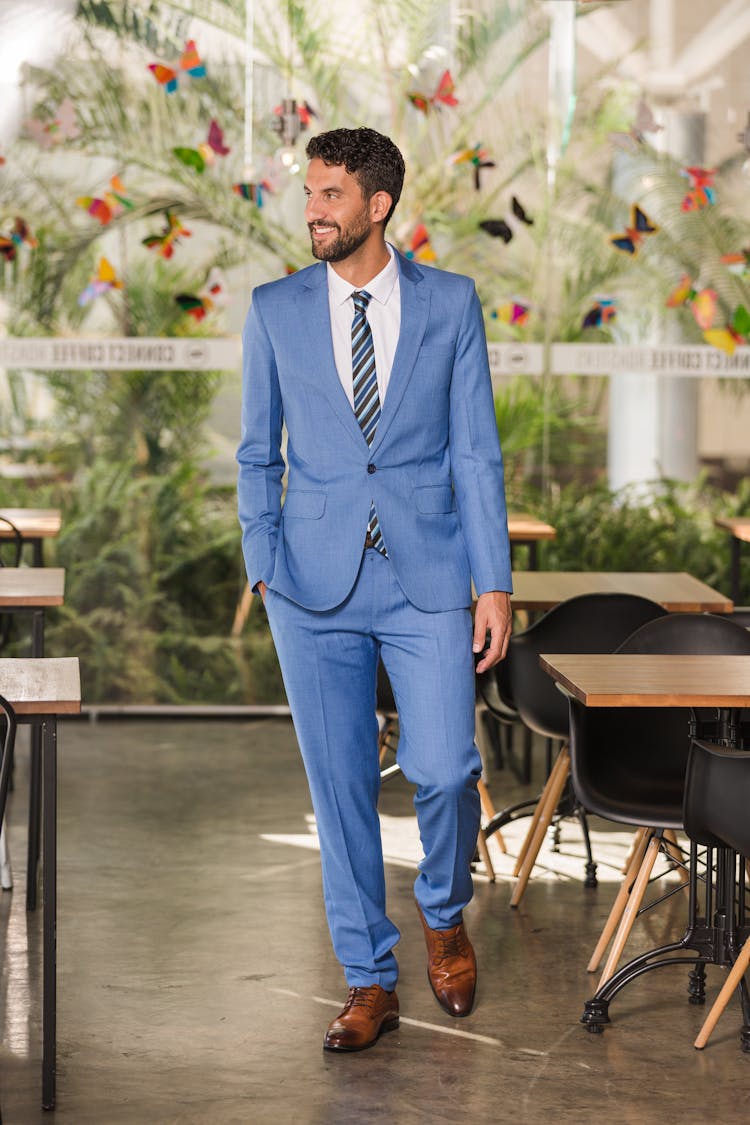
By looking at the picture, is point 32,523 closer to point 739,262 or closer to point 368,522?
point 368,522

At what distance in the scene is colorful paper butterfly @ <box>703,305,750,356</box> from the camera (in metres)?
8.18

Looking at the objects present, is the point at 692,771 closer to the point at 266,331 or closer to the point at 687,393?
the point at 266,331

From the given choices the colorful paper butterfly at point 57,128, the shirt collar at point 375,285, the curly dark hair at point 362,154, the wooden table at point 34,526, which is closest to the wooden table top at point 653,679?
the shirt collar at point 375,285

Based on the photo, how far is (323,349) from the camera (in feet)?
12.3

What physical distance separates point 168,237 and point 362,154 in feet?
14.7

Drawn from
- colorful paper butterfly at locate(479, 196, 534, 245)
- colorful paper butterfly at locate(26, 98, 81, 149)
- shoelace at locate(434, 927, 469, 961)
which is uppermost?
colorful paper butterfly at locate(26, 98, 81, 149)

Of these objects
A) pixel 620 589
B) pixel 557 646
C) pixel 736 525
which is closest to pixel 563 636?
pixel 557 646

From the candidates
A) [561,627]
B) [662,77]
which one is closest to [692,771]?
[561,627]

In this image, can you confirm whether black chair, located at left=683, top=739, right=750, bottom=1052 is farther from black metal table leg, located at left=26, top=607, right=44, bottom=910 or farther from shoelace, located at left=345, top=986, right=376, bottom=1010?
black metal table leg, located at left=26, top=607, right=44, bottom=910

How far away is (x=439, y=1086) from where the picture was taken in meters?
3.59

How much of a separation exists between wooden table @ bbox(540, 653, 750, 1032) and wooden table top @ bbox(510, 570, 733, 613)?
1154 mm

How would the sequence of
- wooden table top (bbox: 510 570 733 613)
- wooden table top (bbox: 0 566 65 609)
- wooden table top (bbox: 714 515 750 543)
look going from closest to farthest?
wooden table top (bbox: 0 566 65 609) < wooden table top (bbox: 510 570 733 613) < wooden table top (bbox: 714 515 750 543)

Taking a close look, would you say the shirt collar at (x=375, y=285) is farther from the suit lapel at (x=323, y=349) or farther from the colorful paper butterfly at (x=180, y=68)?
the colorful paper butterfly at (x=180, y=68)

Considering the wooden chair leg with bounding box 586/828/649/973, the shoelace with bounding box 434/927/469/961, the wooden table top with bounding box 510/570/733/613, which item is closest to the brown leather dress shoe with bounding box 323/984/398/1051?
the shoelace with bounding box 434/927/469/961
